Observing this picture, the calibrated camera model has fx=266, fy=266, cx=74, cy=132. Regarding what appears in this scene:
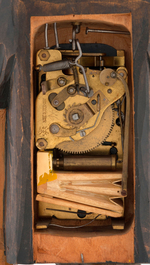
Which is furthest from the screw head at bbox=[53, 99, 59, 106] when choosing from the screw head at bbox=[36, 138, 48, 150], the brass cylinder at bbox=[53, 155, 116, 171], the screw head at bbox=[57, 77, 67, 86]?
the brass cylinder at bbox=[53, 155, 116, 171]

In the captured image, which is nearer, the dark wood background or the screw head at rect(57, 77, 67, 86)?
the dark wood background

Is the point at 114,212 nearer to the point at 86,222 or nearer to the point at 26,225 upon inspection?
the point at 86,222

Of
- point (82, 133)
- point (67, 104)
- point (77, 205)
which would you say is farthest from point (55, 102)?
point (77, 205)

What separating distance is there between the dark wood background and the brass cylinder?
7.3 inches

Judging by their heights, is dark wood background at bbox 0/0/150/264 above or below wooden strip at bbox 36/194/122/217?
above

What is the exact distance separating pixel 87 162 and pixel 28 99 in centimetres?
49

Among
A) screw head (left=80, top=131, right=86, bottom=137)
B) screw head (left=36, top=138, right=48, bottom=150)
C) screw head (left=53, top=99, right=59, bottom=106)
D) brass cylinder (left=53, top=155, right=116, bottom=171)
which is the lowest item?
brass cylinder (left=53, top=155, right=116, bottom=171)

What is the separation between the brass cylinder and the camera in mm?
1532

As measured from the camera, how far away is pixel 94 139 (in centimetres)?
154

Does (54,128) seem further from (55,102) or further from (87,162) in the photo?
(87,162)

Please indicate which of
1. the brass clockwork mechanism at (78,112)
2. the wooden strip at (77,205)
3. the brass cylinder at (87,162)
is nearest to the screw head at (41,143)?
the brass clockwork mechanism at (78,112)

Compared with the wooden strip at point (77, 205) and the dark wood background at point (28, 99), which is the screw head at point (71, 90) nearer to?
the dark wood background at point (28, 99)

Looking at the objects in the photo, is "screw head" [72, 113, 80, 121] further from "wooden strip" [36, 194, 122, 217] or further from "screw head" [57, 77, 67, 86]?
"wooden strip" [36, 194, 122, 217]

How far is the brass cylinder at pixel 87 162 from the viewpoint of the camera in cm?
153
